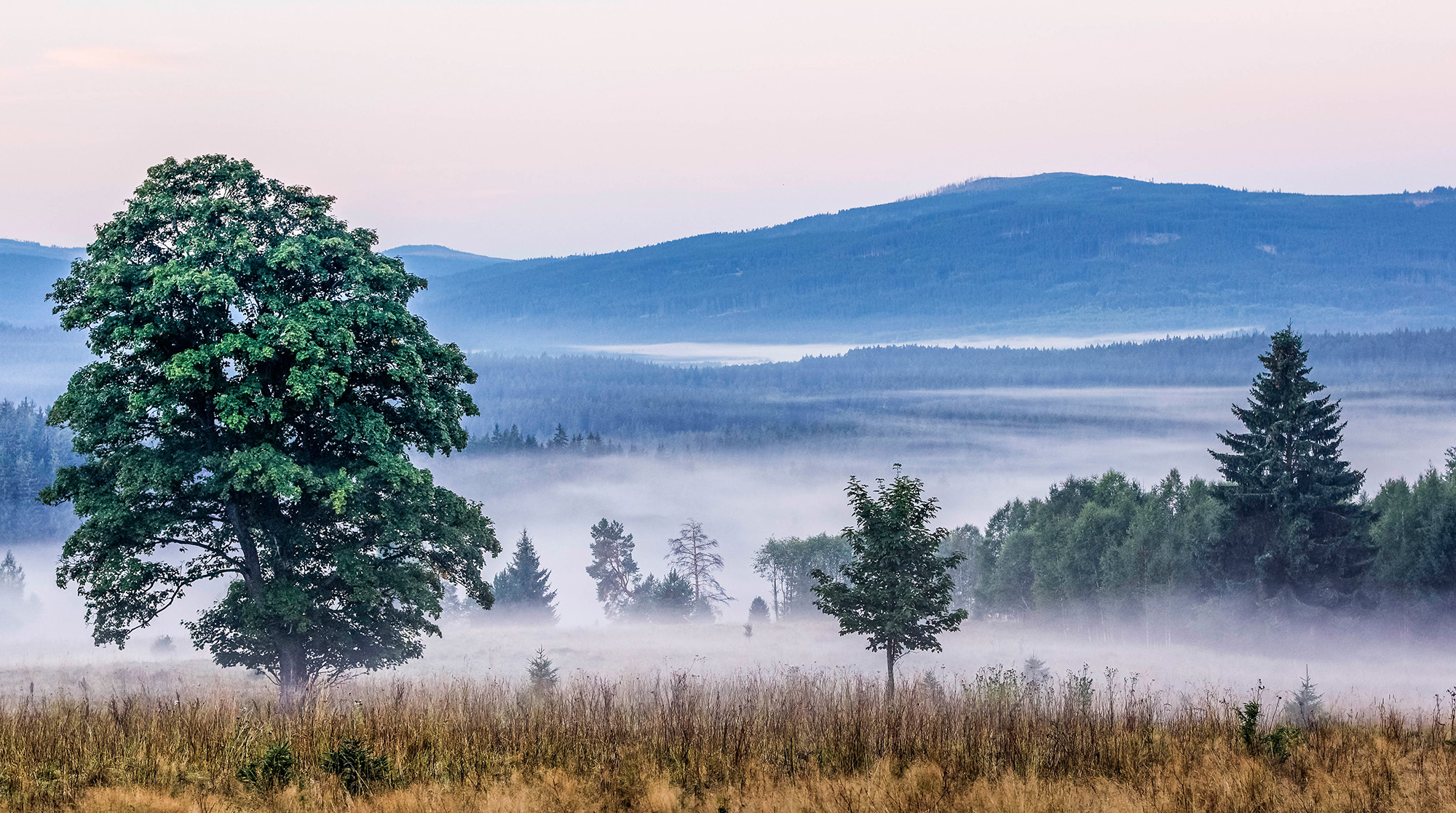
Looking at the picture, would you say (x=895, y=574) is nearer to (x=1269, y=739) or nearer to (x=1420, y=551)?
(x=1269, y=739)

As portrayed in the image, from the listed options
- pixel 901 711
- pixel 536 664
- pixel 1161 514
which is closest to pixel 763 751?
pixel 901 711

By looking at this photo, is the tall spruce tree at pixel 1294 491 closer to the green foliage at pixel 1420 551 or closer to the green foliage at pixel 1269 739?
the green foliage at pixel 1420 551

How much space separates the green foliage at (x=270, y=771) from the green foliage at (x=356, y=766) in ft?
0.98

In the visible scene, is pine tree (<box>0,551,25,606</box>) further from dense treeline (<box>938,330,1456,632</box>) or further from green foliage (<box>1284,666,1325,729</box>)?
green foliage (<box>1284,666,1325,729</box>)

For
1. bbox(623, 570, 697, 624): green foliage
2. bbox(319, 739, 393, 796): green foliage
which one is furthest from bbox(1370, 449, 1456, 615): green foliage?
bbox(319, 739, 393, 796): green foliage

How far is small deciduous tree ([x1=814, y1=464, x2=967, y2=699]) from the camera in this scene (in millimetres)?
32906

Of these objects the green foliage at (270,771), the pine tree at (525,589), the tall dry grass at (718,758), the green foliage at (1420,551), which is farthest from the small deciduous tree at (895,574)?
the pine tree at (525,589)

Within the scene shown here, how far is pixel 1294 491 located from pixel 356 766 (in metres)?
64.9

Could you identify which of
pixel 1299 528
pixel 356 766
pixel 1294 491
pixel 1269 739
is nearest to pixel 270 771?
pixel 356 766

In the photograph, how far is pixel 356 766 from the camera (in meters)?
10.3

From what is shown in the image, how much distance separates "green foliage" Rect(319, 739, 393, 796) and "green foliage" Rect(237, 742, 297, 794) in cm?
30

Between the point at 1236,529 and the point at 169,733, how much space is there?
68249 millimetres

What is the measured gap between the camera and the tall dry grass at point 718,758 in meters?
9.64

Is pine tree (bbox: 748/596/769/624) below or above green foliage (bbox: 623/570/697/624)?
below
